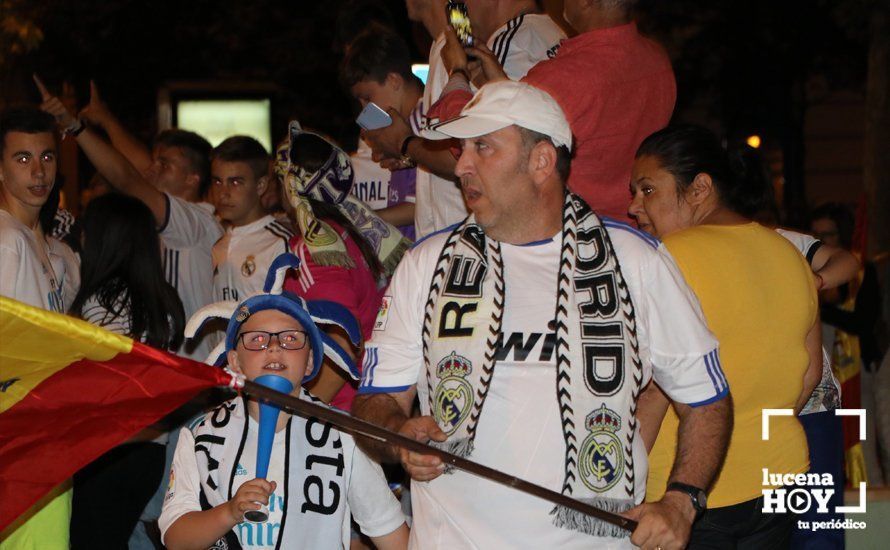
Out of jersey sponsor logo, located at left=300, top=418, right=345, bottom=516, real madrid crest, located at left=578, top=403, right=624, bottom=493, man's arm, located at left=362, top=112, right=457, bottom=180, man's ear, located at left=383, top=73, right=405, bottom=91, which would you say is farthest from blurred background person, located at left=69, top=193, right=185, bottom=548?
real madrid crest, located at left=578, top=403, right=624, bottom=493

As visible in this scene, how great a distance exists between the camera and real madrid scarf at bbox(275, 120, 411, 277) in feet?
20.9

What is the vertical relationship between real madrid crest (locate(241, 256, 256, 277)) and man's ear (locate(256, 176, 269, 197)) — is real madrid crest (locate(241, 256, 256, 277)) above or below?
below

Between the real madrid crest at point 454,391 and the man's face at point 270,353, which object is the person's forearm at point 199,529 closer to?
the man's face at point 270,353

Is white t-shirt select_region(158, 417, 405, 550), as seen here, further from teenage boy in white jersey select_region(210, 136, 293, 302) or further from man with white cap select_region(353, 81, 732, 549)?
teenage boy in white jersey select_region(210, 136, 293, 302)

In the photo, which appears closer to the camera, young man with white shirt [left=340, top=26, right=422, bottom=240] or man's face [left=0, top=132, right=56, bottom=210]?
man's face [left=0, top=132, right=56, bottom=210]

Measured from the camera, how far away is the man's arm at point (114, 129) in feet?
30.1

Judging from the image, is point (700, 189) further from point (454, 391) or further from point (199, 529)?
point (199, 529)

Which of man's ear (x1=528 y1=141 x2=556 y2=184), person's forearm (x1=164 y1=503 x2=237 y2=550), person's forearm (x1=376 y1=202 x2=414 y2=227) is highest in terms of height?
man's ear (x1=528 y1=141 x2=556 y2=184)

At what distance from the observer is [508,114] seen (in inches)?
170

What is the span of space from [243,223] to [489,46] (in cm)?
229

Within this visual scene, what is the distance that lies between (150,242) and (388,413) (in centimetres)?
305

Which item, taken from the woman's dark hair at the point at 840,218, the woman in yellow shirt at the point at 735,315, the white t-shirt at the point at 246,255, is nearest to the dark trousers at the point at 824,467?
the woman in yellow shirt at the point at 735,315

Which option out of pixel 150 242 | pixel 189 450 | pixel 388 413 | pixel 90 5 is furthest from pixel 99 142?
pixel 90 5

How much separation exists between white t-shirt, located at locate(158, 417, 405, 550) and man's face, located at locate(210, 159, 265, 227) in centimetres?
310
